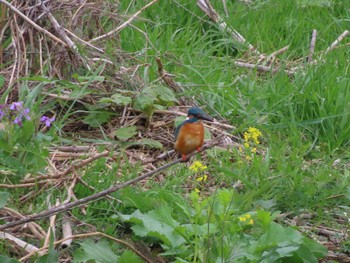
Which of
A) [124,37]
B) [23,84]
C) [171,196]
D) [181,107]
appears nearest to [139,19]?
[124,37]

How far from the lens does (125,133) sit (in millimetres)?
4934

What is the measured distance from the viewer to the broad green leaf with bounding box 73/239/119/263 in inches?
141

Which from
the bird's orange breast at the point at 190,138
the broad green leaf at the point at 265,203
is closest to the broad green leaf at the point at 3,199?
the bird's orange breast at the point at 190,138

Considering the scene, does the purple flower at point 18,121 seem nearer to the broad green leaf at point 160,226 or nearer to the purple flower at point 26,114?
the purple flower at point 26,114

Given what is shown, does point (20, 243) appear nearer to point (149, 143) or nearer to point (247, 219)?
point (247, 219)

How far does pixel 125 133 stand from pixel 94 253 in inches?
56.3

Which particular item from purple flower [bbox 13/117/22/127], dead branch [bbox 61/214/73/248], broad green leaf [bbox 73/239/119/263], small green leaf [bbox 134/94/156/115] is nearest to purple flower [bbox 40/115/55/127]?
purple flower [bbox 13/117/22/127]

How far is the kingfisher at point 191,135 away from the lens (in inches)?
171

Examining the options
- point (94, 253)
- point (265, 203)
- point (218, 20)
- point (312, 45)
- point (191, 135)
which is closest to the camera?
point (94, 253)

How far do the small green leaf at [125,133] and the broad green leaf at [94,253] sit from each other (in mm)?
1313

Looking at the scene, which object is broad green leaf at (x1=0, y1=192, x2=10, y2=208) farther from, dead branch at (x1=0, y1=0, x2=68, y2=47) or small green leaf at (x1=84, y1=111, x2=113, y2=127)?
dead branch at (x1=0, y1=0, x2=68, y2=47)

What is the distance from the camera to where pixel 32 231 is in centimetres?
387

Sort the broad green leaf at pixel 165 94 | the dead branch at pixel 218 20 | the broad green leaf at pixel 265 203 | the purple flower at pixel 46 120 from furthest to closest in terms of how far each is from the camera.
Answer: the dead branch at pixel 218 20, the broad green leaf at pixel 165 94, the purple flower at pixel 46 120, the broad green leaf at pixel 265 203

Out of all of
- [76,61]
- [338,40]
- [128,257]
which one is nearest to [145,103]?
[76,61]
